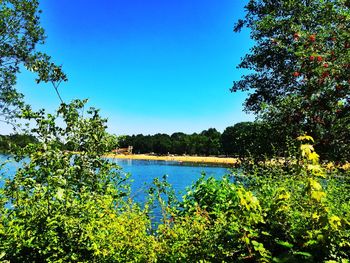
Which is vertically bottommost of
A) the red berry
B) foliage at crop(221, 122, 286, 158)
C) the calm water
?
the calm water

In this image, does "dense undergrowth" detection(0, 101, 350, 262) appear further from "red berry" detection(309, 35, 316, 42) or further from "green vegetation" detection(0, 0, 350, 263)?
"red berry" detection(309, 35, 316, 42)

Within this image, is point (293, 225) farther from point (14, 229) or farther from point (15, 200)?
point (15, 200)

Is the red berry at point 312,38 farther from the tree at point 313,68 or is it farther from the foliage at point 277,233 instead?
the foliage at point 277,233

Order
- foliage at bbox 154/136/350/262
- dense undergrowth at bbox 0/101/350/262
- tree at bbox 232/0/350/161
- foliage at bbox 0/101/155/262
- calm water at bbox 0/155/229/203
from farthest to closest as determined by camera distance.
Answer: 1. tree at bbox 232/0/350/161
2. calm water at bbox 0/155/229/203
3. foliage at bbox 0/101/155/262
4. dense undergrowth at bbox 0/101/350/262
5. foliage at bbox 154/136/350/262

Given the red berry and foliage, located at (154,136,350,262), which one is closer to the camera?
foliage, located at (154,136,350,262)

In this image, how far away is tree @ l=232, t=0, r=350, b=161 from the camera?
492 inches

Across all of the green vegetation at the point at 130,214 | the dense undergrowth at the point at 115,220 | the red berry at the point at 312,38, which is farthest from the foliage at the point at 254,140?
the dense undergrowth at the point at 115,220

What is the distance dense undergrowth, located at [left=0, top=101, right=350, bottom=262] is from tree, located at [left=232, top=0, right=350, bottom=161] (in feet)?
24.4

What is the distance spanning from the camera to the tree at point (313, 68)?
12.5m

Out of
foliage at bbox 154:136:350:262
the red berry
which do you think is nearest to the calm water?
foliage at bbox 154:136:350:262

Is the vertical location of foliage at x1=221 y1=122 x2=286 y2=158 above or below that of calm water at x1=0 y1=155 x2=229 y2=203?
above

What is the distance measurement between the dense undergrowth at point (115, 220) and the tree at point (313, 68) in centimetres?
744

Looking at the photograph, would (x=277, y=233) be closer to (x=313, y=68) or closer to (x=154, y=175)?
(x=313, y=68)

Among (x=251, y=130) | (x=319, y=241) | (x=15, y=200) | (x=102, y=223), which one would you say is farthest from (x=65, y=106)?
(x=251, y=130)
